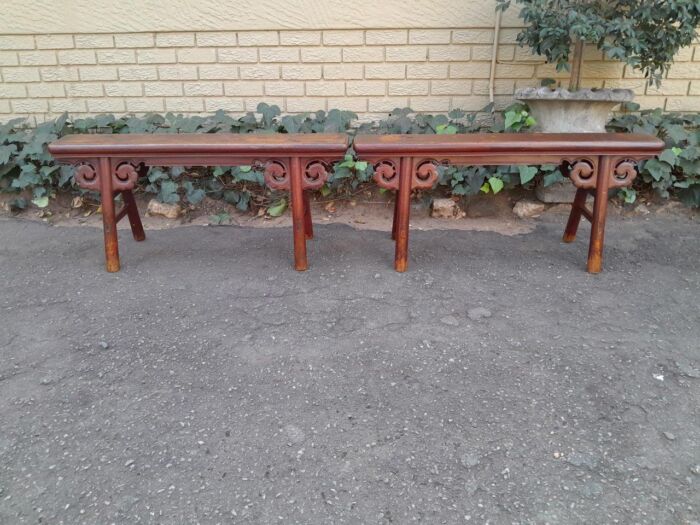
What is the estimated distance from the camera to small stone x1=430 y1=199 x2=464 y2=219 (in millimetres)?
4320

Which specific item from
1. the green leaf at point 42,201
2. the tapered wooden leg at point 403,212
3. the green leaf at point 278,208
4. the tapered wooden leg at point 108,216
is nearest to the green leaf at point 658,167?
the tapered wooden leg at point 403,212

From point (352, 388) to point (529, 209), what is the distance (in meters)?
2.53

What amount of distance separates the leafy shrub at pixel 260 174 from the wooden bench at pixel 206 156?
41.5 inches

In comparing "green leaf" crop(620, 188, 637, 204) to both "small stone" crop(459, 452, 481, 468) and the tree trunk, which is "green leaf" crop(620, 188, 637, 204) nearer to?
the tree trunk

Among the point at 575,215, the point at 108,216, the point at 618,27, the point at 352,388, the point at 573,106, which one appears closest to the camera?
the point at 352,388

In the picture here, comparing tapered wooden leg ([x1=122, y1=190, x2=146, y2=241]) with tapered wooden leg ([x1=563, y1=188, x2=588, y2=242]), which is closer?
tapered wooden leg ([x1=563, y1=188, x2=588, y2=242])

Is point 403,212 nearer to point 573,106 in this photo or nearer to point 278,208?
point 278,208

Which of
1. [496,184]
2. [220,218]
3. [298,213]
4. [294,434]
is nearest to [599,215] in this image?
[496,184]

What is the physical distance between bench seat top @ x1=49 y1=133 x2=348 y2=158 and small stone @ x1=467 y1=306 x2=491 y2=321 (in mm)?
1051

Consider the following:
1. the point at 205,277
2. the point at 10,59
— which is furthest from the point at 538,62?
the point at 10,59

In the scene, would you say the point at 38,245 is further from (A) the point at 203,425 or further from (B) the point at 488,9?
(B) the point at 488,9

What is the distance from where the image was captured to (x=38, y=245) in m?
3.91

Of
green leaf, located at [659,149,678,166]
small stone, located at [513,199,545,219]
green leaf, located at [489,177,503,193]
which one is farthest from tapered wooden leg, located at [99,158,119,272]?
green leaf, located at [659,149,678,166]

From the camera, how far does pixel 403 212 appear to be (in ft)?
10.3
